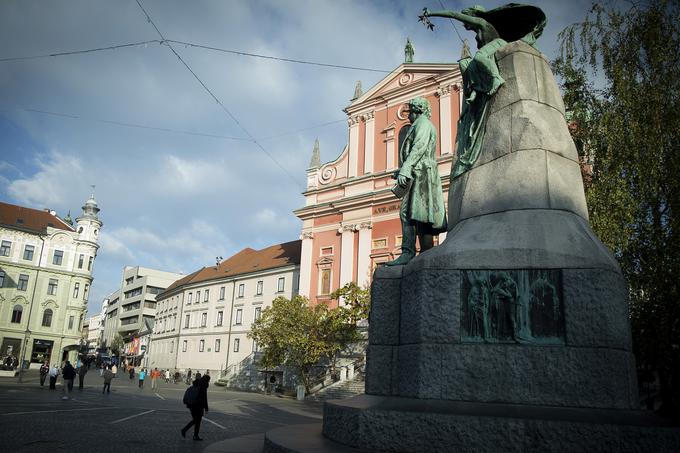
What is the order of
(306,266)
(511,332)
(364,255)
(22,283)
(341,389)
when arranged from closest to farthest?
1. (511,332)
2. (341,389)
3. (364,255)
4. (306,266)
5. (22,283)

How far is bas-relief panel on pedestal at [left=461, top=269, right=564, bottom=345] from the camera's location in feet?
15.3

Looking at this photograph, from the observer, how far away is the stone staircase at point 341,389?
25062 millimetres

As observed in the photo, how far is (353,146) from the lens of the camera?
119 ft

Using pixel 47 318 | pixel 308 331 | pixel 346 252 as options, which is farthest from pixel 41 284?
pixel 308 331

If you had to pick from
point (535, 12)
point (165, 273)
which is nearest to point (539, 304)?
point (535, 12)

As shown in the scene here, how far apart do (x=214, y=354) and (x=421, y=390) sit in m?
45.4

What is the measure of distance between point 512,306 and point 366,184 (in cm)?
2940

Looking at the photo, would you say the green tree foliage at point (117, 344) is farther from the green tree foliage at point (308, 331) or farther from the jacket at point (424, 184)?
the jacket at point (424, 184)

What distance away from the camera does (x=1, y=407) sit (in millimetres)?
12438

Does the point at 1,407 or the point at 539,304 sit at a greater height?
the point at 539,304

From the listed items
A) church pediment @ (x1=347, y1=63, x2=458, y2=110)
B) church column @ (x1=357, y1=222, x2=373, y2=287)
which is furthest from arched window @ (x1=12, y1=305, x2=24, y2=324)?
church pediment @ (x1=347, y1=63, x2=458, y2=110)

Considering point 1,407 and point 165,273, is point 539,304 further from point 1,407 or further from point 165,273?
point 165,273

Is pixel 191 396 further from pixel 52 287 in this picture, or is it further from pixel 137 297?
pixel 137 297

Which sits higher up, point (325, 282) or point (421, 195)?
point (325, 282)
